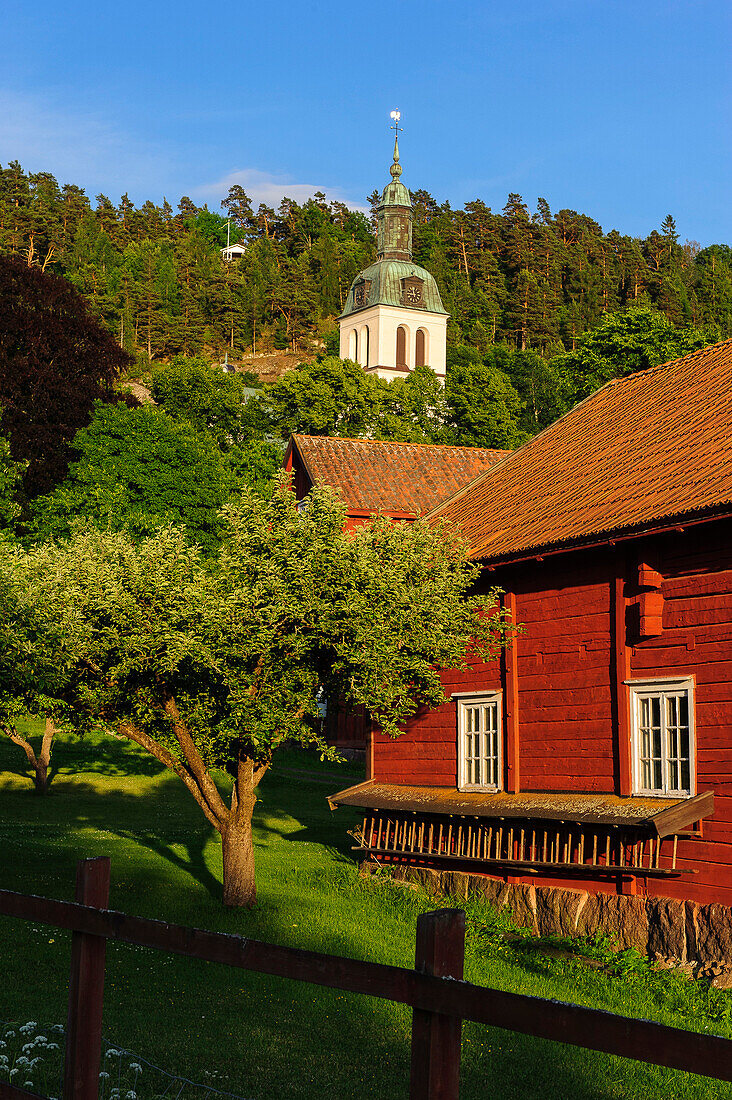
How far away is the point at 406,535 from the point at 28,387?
36.9 m

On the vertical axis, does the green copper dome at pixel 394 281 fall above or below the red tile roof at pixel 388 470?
above

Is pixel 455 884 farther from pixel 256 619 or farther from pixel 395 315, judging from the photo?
pixel 395 315

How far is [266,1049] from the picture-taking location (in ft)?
30.0

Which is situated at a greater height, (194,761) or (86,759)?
(194,761)

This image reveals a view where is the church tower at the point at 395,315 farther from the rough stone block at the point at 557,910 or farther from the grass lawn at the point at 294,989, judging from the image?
the rough stone block at the point at 557,910

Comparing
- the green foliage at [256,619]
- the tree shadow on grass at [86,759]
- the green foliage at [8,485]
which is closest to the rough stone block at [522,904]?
the green foliage at [256,619]

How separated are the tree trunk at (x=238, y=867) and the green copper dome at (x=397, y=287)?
77477mm

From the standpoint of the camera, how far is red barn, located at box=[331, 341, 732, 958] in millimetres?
13828

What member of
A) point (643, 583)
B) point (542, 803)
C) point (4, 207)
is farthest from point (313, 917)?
point (4, 207)

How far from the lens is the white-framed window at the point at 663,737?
46.4 ft

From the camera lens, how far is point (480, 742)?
719 inches

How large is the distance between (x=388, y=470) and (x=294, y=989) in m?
22.2

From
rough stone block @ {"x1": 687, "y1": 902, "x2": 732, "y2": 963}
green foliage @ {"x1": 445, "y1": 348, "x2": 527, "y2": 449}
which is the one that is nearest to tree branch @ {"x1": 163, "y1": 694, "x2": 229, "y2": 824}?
rough stone block @ {"x1": 687, "y1": 902, "x2": 732, "y2": 963}

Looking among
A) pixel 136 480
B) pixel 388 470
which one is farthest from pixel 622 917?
pixel 136 480
